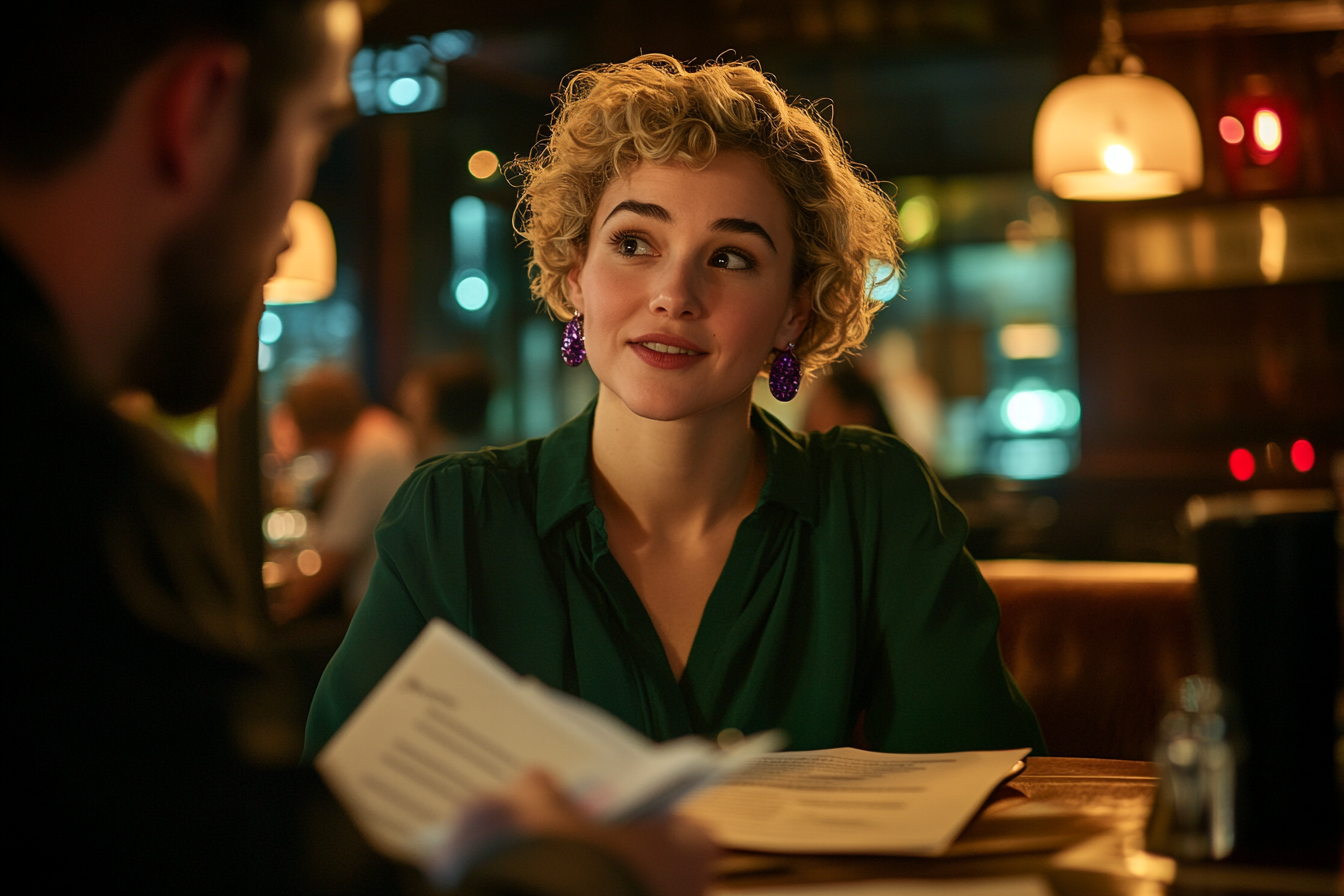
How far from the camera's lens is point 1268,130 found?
16.3 ft

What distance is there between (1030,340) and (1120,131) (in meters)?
3.21

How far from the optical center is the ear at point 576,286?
1.65 metres

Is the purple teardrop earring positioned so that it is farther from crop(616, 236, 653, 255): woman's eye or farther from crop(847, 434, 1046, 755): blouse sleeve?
crop(847, 434, 1046, 755): blouse sleeve

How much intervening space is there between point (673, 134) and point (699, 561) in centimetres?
52

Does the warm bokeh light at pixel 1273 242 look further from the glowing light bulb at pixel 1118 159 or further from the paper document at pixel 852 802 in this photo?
the paper document at pixel 852 802

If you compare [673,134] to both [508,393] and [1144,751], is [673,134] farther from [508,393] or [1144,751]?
[508,393]

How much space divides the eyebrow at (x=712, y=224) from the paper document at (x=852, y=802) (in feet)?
2.15

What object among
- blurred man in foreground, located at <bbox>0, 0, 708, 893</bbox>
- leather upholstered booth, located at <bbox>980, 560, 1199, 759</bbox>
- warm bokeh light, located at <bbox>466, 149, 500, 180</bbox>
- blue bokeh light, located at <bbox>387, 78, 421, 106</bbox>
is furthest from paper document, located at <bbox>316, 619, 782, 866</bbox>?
warm bokeh light, located at <bbox>466, 149, 500, 180</bbox>

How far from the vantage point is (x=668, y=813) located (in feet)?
2.16

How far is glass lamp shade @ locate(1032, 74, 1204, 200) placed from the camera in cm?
278

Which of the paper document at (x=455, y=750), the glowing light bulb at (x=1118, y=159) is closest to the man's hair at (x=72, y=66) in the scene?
the paper document at (x=455, y=750)

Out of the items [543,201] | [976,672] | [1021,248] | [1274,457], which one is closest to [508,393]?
[1021,248]

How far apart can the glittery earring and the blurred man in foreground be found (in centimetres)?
104

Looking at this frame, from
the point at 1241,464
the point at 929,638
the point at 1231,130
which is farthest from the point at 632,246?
the point at 1231,130
